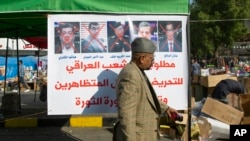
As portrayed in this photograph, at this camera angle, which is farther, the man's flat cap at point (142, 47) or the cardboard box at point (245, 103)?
the cardboard box at point (245, 103)

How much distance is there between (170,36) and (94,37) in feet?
3.29

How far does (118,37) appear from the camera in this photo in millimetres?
6023

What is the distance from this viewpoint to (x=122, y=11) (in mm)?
5906

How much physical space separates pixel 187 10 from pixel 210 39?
114 ft

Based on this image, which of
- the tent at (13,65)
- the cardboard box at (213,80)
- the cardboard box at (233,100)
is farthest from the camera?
the tent at (13,65)

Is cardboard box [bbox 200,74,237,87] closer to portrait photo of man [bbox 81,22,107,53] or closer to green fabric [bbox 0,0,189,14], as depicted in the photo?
green fabric [bbox 0,0,189,14]

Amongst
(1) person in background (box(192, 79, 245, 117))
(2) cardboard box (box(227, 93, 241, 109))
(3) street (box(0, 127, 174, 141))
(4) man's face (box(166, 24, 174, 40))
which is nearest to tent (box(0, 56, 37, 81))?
(3) street (box(0, 127, 174, 141))

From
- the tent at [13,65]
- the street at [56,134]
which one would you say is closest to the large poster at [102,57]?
the street at [56,134]

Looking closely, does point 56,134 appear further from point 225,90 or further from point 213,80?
point 213,80

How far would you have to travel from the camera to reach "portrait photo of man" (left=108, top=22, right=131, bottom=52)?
5.98 meters

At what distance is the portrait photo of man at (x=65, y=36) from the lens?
598 cm

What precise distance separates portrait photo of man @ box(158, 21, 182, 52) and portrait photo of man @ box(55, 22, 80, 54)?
110 centimetres

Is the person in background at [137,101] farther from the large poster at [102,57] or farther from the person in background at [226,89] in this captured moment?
the person in background at [226,89]

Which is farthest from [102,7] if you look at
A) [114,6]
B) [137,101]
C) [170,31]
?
[137,101]
